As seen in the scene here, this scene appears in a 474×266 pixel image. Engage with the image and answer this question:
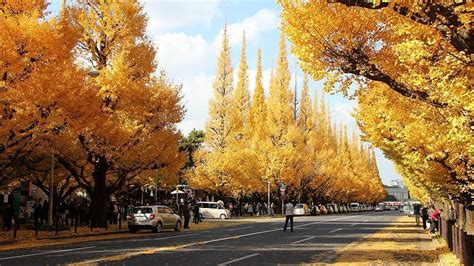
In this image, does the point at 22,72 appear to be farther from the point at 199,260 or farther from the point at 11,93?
the point at 199,260

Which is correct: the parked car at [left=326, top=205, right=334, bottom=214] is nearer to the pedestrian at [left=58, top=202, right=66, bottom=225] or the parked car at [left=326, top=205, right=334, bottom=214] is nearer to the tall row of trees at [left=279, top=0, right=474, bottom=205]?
the pedestrian at [left=58, top=202, right=66, bottom=225]

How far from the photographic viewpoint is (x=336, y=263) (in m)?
13.2

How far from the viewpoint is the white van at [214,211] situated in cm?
4716

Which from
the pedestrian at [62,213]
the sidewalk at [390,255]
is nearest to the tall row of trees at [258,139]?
the pedestrian at [62,213]

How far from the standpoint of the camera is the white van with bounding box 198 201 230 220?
155 feet

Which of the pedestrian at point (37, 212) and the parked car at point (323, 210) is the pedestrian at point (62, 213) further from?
the parked car at point (323, 210)

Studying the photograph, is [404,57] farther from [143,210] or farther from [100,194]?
[100,194]

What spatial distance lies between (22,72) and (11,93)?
1.29 m

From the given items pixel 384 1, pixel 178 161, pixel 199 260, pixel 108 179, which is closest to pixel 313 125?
pixel 108 179

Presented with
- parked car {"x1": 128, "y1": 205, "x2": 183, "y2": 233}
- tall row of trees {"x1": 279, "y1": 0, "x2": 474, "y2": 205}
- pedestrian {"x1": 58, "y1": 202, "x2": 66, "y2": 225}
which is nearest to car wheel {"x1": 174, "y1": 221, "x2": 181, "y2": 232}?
parked car {"x1": 128, "y1": 205, "x2": 183, "y2": 233}

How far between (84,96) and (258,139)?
3880cm

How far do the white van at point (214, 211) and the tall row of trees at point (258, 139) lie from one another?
5.17 metres

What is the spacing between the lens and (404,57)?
36.3ft

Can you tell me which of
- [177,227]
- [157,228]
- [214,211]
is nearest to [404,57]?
[157,228]
